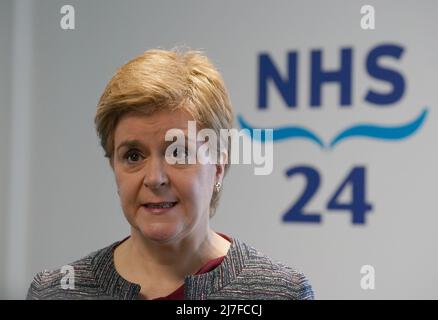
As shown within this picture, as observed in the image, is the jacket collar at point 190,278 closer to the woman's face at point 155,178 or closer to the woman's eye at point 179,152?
the woman's face at point 155,178

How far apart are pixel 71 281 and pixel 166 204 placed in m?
0.21

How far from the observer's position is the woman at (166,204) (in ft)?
2.30

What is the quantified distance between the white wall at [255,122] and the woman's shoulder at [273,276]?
280 millimetres

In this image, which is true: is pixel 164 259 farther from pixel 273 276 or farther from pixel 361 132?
pixel 361 132

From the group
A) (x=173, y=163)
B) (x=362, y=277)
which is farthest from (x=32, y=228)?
(x=362, y=277)

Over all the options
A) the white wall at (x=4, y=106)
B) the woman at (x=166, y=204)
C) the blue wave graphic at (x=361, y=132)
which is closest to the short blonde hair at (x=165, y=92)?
the woman at (x=166, y=204)

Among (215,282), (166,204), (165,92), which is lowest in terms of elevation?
(215,282)

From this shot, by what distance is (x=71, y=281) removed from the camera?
0.78 metres

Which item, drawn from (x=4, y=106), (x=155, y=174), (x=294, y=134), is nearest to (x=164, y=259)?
(x=155, y=174)

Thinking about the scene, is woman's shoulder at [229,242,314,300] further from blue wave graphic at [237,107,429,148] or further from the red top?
blue wave graphic at [237,107,429,148]

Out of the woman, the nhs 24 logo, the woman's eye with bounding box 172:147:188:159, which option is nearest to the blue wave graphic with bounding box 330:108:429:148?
the nhs 24 logo

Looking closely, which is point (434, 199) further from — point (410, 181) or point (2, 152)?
point (2, 152)

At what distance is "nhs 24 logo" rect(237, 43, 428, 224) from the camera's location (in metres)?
1.29
